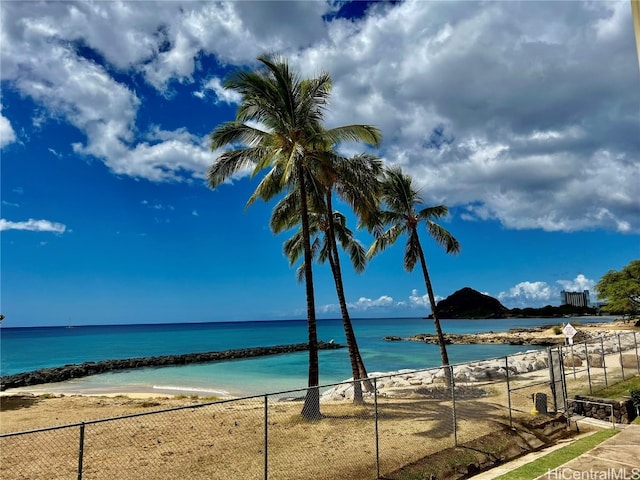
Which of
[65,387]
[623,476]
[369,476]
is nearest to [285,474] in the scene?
[369,476]

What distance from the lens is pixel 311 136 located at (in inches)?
561

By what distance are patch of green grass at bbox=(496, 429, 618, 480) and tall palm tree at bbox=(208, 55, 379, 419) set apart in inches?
254

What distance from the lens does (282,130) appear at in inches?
564

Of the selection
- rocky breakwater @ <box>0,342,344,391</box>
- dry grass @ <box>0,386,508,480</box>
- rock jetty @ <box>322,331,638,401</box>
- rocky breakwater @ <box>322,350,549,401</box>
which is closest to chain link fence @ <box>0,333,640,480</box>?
dry grass @ <box>0,386,508,480</box>

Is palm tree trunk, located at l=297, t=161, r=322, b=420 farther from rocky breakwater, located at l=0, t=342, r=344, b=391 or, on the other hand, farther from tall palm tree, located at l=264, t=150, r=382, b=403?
rocky breakwater, located at l=0, t=342, r=344, b=391

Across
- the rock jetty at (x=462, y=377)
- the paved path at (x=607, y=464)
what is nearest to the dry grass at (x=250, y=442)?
the paved path at (x=607, y=464)

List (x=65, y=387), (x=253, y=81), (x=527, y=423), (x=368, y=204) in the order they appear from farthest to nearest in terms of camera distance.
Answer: (x=65, y=387), (x=368, y=204), (x=253, y=81), (x=527, y=423)

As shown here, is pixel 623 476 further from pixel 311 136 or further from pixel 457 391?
pixel 457 391

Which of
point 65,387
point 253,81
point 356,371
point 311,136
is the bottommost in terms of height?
point 65,387

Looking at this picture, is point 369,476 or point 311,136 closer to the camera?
point 369,476

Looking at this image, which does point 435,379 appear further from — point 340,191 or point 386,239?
point 340,191

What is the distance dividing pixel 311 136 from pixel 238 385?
2321 cm

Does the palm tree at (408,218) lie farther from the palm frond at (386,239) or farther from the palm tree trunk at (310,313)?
the palm tree trunk at (310,313)

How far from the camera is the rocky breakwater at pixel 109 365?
39812mm
